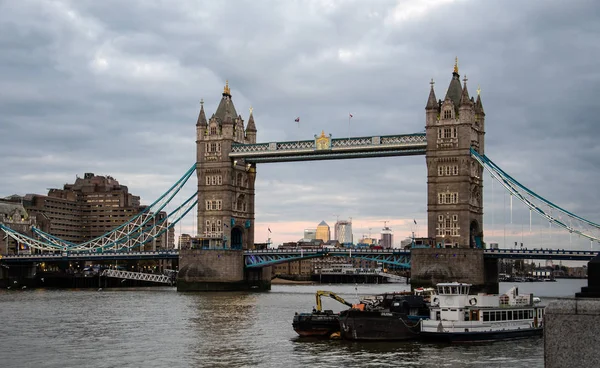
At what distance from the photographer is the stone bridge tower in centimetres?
11269

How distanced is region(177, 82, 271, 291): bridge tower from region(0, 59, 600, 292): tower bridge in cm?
14

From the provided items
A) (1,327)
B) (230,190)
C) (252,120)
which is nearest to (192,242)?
(230,190)

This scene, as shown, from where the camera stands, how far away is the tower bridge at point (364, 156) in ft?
307

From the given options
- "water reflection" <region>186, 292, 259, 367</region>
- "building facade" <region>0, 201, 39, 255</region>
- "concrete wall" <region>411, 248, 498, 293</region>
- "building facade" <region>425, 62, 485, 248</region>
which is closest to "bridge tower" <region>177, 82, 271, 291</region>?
→ "water reflection" <region>186, 292, 259, 367</region>

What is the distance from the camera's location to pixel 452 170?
98125 millimetres

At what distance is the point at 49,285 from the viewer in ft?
468

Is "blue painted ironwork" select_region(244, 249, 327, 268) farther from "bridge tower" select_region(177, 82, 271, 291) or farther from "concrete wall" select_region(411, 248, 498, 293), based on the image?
"concrete wall" select_region(411, 248, 498, 293)

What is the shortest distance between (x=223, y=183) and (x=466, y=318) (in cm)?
6948

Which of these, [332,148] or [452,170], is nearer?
[452,170]

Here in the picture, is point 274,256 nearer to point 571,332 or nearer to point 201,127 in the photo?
point 201,127

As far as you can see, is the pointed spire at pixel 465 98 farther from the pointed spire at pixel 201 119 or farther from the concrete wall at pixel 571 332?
the concrete wall at pixel 571 332

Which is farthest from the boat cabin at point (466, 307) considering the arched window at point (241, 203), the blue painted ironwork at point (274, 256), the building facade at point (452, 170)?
the arched window at point (241, 203)

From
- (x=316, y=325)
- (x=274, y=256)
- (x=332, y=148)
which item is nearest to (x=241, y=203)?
(x=274, y=256)

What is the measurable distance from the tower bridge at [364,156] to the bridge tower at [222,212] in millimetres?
142
